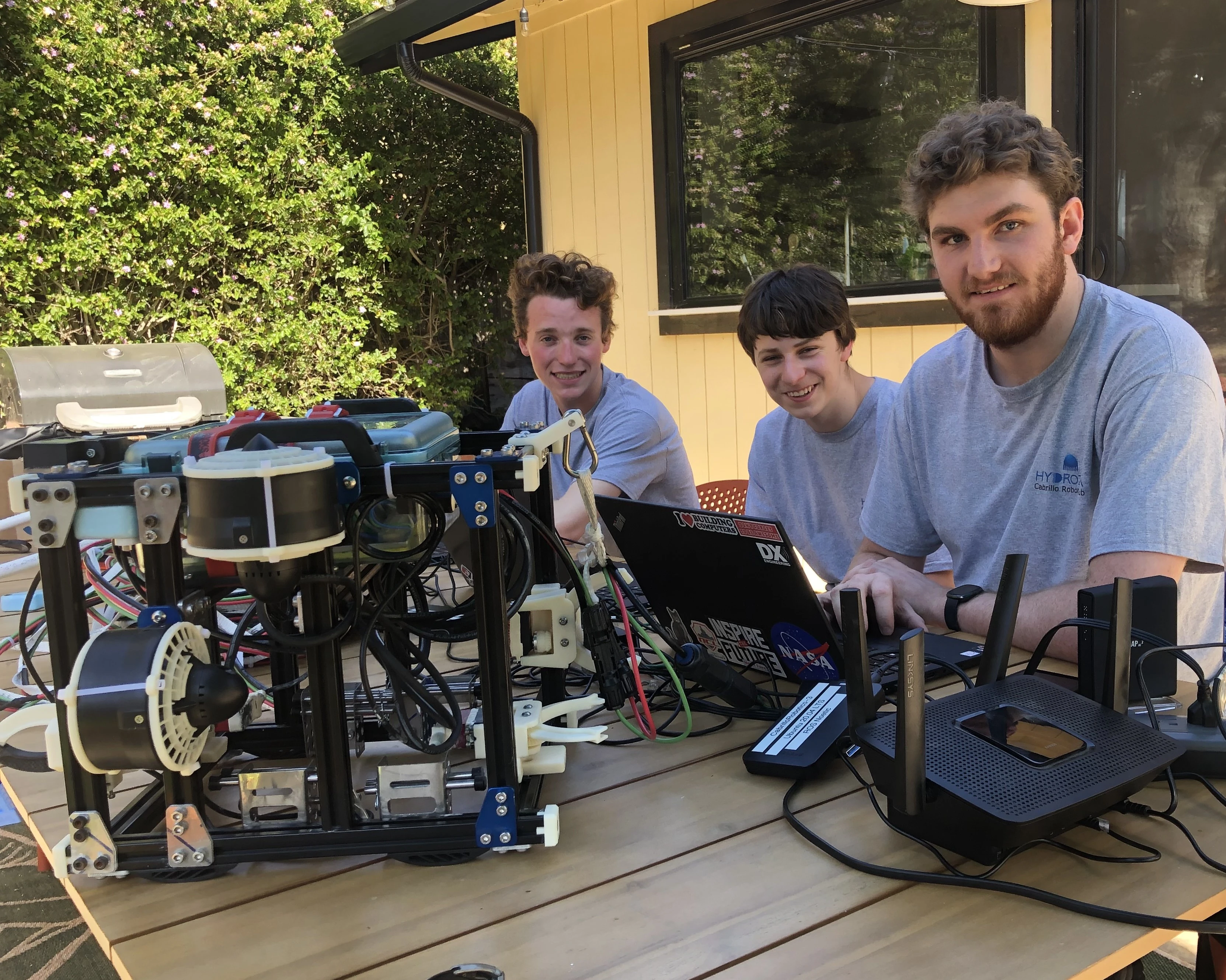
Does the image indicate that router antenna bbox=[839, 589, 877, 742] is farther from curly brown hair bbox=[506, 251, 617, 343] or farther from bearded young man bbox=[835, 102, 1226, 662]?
curly brown hair bbox=[506, 251, 617, 343]

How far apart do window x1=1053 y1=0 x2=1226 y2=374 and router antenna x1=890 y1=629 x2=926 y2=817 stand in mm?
2585

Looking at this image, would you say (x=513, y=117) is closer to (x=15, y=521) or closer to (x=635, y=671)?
(x=15, y=521)

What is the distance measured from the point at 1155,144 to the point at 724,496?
1.67 metres

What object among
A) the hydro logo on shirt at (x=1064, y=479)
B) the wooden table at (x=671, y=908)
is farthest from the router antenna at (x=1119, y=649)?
the hydro logo on shirt at (x=1064, y=479)

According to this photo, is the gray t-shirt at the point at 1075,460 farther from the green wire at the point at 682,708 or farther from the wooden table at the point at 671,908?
the green wire at the point at 682,708

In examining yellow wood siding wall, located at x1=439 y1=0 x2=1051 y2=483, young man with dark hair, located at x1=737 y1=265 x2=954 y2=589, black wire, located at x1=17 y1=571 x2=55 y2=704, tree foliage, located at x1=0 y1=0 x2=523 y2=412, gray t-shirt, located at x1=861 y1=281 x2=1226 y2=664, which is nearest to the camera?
black wire, located at x1=17 y1=571 x2=55 y2=704

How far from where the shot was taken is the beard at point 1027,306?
5.22 ft

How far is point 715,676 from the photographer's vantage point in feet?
4.17

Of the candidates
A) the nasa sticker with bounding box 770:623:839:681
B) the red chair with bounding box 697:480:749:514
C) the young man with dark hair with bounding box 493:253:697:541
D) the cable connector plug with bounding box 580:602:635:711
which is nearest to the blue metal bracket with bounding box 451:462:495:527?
the cable connector plug with bounding box 580:602:635:711

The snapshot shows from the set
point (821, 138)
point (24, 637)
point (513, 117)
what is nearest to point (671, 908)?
point (24, 637)

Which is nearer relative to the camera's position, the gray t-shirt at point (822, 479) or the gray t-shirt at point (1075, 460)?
the gray t-shirt at point (1075, 460)

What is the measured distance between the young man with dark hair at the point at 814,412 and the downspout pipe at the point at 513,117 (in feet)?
11.5

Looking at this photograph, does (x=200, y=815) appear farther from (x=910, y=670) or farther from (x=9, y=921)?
(x=9, y=921)

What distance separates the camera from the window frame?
10.4 feet
